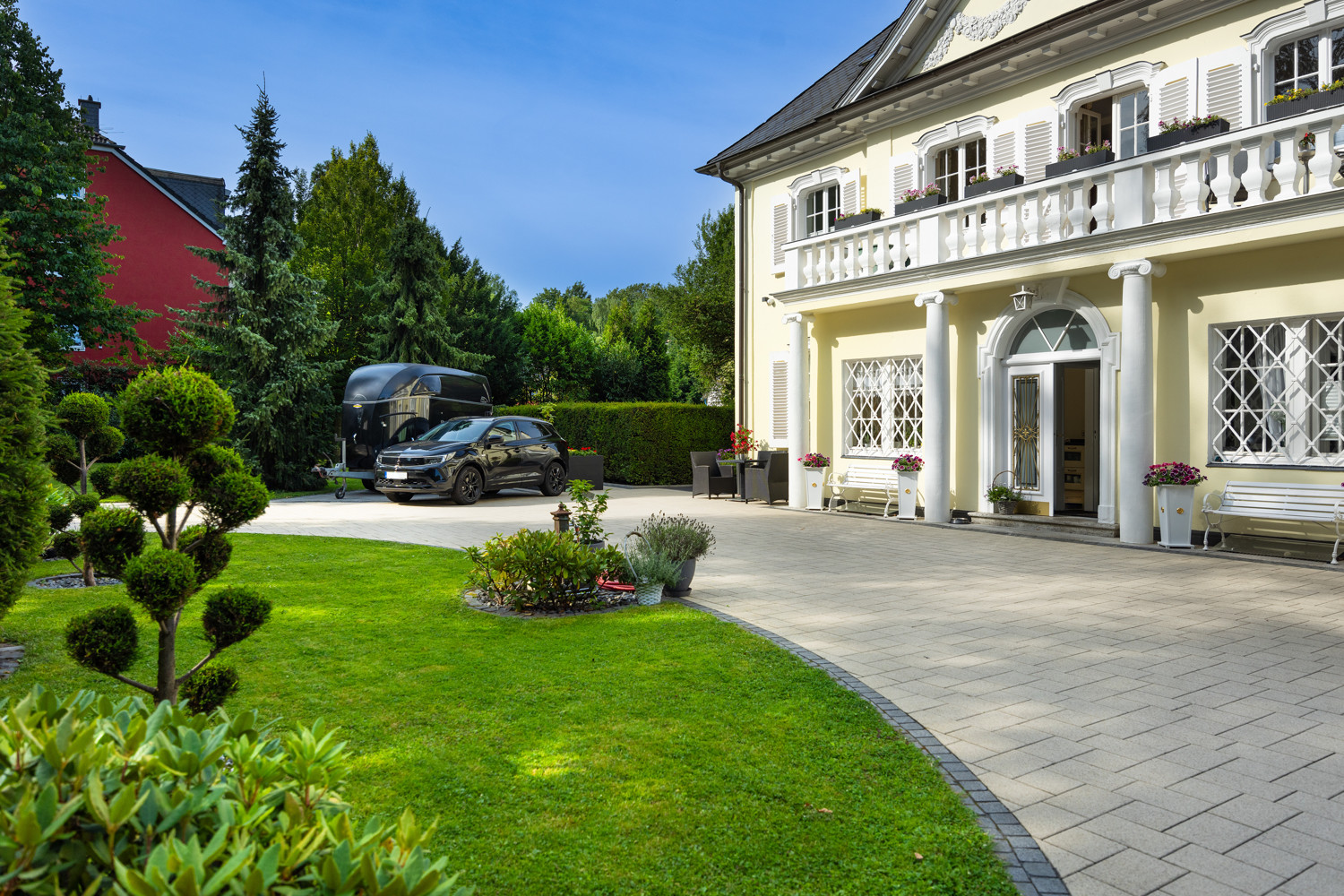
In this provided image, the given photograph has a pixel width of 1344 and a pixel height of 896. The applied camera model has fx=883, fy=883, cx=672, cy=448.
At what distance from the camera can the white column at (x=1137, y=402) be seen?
439 inches

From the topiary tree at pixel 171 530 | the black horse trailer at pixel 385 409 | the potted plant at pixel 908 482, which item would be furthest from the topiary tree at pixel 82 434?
the potted plant at pixel 908 482

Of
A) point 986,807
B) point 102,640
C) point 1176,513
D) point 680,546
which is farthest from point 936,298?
point 102,640

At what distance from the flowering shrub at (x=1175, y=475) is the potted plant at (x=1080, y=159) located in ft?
13.4

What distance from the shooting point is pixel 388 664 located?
543 centimetres

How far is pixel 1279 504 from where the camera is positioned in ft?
33.7

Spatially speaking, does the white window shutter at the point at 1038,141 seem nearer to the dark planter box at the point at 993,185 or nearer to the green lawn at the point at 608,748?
the dark planter box at the point at 993,185

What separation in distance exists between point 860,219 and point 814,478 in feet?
→ 15.2

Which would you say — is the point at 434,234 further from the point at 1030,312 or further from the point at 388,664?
the point at 388,664

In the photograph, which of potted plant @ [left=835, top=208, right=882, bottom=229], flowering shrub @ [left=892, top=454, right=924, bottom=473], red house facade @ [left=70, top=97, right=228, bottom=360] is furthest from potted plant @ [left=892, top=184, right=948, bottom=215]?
red house facade @ [left=70, top=97, right=228, bottom=360]

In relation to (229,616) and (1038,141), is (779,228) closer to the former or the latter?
(1038,141)

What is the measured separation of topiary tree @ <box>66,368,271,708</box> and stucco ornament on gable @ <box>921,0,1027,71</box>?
14.4 meters

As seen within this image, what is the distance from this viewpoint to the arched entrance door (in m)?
12.8

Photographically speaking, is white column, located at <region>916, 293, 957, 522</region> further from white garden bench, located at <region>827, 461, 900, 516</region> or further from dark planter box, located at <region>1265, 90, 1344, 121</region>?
dark planter box, located at <region>1265, 90, 1344, 121</region>

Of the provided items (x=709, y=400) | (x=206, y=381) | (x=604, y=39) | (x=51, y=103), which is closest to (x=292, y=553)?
(x=206, y=381)
